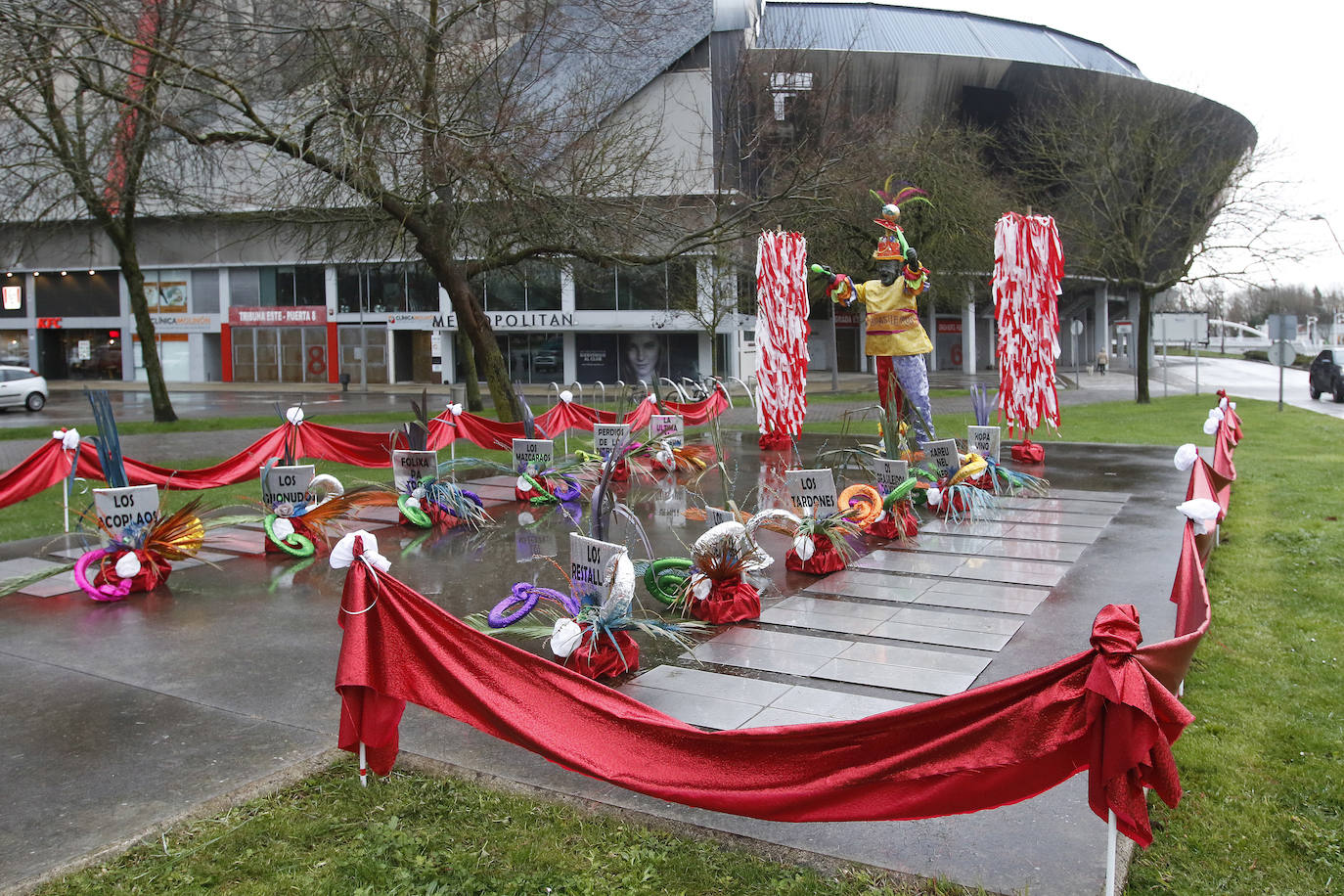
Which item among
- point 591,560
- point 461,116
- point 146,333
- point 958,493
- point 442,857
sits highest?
point 461,116

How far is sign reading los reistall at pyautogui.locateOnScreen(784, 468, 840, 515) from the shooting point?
8766mm

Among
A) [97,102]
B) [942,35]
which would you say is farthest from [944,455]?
[942,35]

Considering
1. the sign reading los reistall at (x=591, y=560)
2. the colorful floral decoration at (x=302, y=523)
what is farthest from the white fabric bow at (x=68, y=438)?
the sign reading los reistall at (x=591, y=560)

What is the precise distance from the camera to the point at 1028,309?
15.3 metres

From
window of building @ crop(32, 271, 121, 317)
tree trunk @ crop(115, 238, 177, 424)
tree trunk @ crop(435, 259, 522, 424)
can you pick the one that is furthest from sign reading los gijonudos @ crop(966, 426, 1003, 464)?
window of building @ crop(32, 271, 121, 317)

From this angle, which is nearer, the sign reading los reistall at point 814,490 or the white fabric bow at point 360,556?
the white fabric bow at point 360,556

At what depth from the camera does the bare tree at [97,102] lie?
40.2 feet

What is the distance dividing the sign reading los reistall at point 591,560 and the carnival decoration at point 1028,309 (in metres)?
10.4

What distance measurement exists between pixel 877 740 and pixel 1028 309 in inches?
506

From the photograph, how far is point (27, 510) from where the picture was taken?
13242 mm

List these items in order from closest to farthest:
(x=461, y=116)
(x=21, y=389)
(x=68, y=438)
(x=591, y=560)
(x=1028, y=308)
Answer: (x=591, y=560) < (x=68, y=438) < (x=461, y=116) < (x=1028, y=308) < (x=21, y=389)

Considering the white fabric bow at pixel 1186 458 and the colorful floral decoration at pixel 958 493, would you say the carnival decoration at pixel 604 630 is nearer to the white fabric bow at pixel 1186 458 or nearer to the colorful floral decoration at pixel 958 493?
the white fabric bow at pixel 1186 458

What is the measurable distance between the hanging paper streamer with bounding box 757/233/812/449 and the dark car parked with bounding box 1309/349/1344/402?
78.6 feet

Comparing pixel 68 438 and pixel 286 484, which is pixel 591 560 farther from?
pixel 68 438
